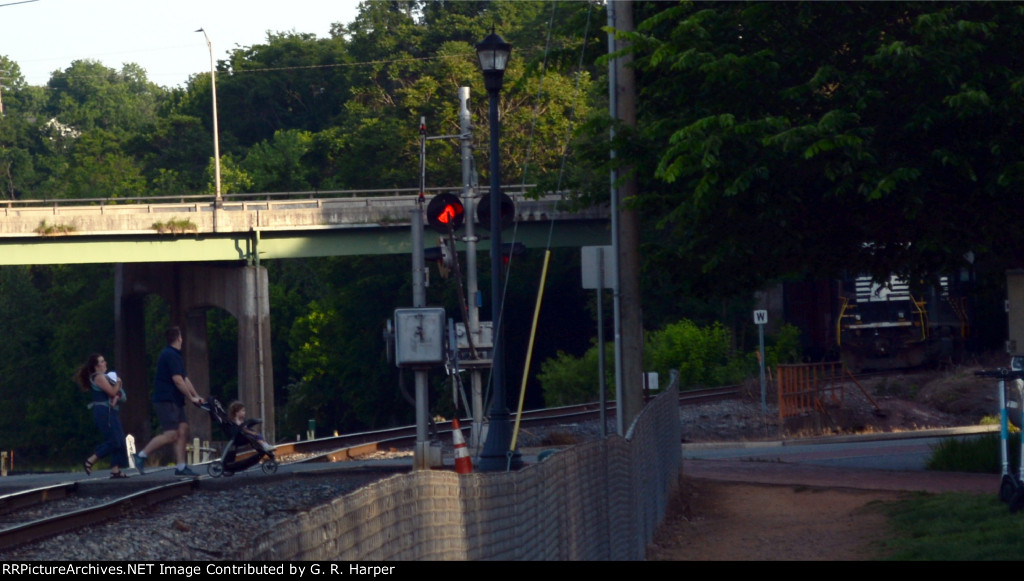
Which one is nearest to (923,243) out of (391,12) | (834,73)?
(834,73)

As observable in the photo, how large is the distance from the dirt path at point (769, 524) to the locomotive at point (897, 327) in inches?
995

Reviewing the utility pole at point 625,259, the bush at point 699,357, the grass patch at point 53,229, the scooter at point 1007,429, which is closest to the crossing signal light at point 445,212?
the utility pole at point 625,259

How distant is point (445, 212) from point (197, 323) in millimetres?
35723

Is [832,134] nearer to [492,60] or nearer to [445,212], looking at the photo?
[492,60]

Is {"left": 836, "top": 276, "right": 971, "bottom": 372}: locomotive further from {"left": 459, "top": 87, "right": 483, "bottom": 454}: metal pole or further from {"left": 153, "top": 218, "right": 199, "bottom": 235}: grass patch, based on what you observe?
{"left": 153, "top": 218, "right": 199, "bottom": 235}: grass patch

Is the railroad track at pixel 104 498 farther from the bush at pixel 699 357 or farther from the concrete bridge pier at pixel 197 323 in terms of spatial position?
the concrete bridge pier at pixel 197 323

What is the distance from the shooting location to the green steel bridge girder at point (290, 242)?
40500mm

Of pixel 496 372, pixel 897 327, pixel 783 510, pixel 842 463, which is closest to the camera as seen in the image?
pixel 783 510

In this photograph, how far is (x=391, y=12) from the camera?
83.7m

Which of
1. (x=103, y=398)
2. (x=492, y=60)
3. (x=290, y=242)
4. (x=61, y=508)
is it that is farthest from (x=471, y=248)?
(x=290, y=242)

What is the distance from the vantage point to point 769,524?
1304 cm

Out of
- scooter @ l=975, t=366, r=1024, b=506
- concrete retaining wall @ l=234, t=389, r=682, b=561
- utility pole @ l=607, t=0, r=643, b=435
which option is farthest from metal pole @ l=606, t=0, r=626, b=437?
scooter @ l=975, t=366, r=1024, b=506

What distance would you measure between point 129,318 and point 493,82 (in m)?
39.8

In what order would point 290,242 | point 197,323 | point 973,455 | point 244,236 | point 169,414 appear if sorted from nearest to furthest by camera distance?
point 169,414 < point 973,455 < point 244,236 < point 290,242 < point 197,323
